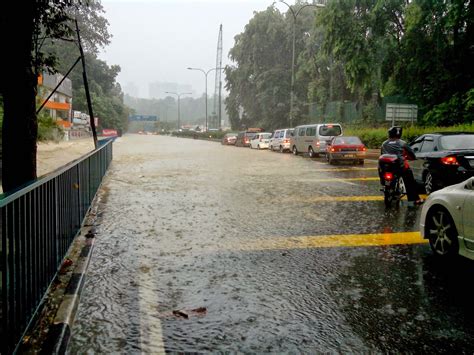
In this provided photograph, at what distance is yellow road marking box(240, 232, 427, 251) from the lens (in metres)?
6.32

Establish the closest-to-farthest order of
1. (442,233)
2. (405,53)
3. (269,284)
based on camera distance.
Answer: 1. (269,284)
2. (442,233)
3. (405,53)

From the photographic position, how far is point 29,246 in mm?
3605

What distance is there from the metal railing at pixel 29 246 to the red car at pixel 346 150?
16311mm

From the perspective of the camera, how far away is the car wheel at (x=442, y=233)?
214 inches

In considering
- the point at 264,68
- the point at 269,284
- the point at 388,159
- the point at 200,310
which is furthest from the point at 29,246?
the point at 264,68

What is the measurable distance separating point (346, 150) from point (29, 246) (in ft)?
59.4

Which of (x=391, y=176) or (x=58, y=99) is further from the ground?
(x=58, y=99)

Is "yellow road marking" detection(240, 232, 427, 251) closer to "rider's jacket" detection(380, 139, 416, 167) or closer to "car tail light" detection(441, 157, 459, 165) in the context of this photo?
"rider's jacket" detection(380, 139, 416, 167)

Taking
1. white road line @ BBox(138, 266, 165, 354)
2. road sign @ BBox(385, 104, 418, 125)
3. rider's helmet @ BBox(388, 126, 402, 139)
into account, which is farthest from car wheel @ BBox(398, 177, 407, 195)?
road sign @ BBox(385, 104, 418, 125)

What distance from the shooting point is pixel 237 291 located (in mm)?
4543

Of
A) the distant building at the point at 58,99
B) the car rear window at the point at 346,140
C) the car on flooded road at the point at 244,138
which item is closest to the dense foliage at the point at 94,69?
the distant building at the point at 58,99

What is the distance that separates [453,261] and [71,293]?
4.24 m

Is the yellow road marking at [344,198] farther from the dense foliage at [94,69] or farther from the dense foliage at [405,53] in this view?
the dense foliage at [94,69]

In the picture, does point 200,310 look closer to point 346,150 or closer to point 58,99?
point 346,150
